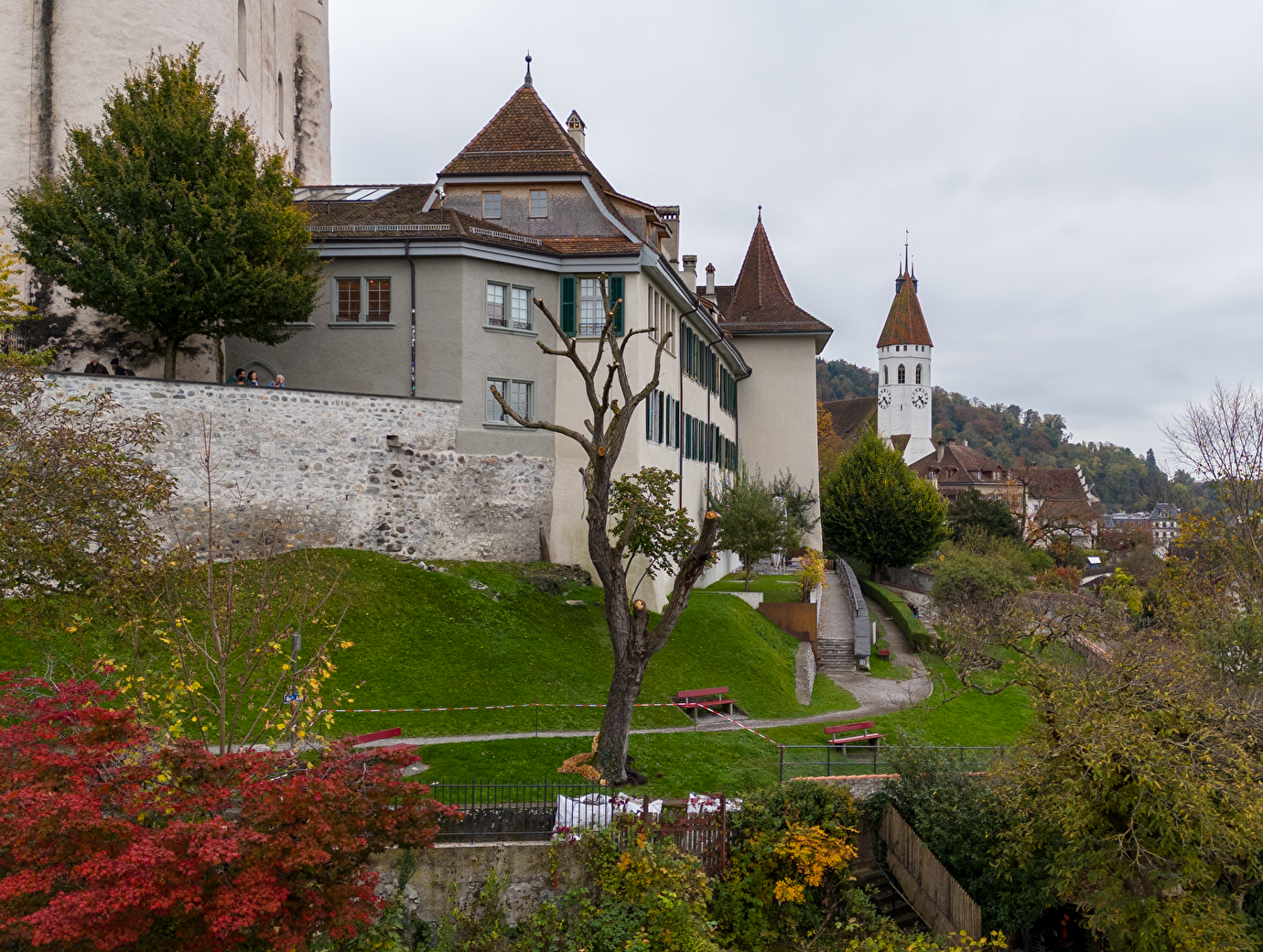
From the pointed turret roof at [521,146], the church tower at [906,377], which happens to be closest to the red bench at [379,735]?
the pointed turret roof at [521,146]

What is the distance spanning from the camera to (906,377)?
393 ft

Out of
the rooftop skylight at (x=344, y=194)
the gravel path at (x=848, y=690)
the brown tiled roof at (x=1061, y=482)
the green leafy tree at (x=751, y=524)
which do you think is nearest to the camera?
the gravel path at (x=848, y=690)

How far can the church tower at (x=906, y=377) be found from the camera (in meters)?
120

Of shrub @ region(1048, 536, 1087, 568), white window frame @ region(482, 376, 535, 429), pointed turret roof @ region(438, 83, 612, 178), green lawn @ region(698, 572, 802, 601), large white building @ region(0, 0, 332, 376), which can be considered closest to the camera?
large white building @ region(0, 0, 332, 376)

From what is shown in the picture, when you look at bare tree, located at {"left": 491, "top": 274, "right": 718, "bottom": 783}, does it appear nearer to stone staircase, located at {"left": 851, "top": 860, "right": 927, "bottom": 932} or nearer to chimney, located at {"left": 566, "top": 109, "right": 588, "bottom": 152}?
stone staircase, located at {"left": 851, "top": 860, "right": 927, "bottom": 932}

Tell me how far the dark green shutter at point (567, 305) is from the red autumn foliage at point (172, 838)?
1719 cm

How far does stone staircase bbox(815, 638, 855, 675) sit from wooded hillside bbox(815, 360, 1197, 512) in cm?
12496

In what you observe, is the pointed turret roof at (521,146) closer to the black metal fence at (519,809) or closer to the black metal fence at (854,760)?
the black metal fence at (854,760)

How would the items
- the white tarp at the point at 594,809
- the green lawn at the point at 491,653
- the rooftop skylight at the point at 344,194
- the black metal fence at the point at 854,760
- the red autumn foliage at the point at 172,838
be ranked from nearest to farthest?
the red autumn foliage at the point at 172,838
the white tarp at the point at 594,809
the black metal fence at the point at 854,760
the green lawn at the point at 491,653
the rooftop skylight at the point at 344,194

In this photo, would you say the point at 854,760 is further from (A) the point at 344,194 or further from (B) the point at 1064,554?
(B) the point at 1064,554

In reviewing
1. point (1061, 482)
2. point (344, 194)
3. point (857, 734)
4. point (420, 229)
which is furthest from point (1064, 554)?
point (1061, 482)

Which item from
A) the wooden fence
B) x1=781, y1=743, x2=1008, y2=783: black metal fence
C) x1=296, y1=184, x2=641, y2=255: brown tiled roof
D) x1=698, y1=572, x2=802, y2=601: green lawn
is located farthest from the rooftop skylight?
the wooden fence

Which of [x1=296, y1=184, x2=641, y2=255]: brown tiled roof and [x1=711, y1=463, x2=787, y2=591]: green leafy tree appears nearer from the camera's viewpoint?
[x1=296, y1=184, x2=641, y2=255]: brown tiled roof

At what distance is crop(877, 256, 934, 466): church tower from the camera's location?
11956 cm
